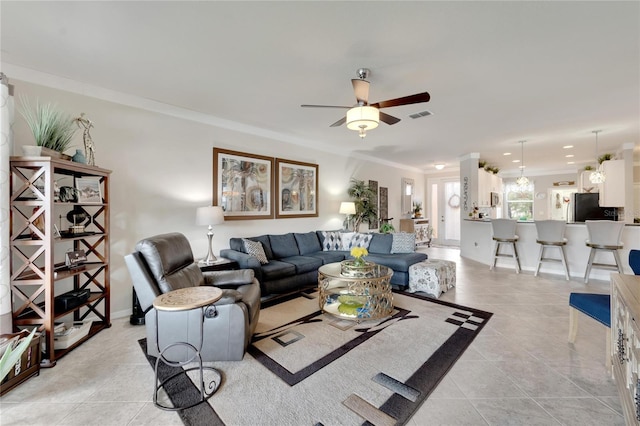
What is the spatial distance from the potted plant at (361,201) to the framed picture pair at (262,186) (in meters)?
1.20

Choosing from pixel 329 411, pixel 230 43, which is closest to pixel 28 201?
pixel 230 43

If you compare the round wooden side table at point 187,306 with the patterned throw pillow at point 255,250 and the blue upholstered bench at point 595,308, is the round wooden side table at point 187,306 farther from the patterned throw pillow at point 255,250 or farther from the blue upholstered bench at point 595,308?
the blue upholstered bench at point 595,308

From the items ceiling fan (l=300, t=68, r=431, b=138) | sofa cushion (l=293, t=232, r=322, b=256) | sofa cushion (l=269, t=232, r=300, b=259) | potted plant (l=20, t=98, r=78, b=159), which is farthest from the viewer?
sofa cushion (l=293, t=232, r=322, b=256)

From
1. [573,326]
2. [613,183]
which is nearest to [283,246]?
[573,326]

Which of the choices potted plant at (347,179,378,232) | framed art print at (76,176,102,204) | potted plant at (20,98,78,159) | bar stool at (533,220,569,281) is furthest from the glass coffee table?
bar stool at (533,220,569,281)

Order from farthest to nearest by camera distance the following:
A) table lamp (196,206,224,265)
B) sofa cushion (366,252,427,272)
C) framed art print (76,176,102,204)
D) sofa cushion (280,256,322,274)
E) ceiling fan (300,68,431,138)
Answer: sofa cushion (366,252,427,272) → sofa cushion (280,256,322,274) → table lamp (196,206,224,265) → framed art print (76,176,102,204) → ceiling fan (300,68,431,138)

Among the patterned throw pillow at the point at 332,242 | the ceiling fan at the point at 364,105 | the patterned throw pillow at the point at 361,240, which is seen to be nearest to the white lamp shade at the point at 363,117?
the ceiling fan at the point at 364,105

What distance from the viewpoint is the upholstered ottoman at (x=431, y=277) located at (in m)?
3.99

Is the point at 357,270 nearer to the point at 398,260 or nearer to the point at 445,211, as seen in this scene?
the point at 398,260

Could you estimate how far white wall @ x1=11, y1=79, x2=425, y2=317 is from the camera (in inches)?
124

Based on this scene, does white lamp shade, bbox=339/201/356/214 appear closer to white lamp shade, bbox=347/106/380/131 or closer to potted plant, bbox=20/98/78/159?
white lamp shade, bbox=347/106/380/131

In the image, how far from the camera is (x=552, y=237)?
4934 millimetres

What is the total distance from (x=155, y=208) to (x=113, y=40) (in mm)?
1952

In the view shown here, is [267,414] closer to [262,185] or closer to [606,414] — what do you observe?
[606,414]
